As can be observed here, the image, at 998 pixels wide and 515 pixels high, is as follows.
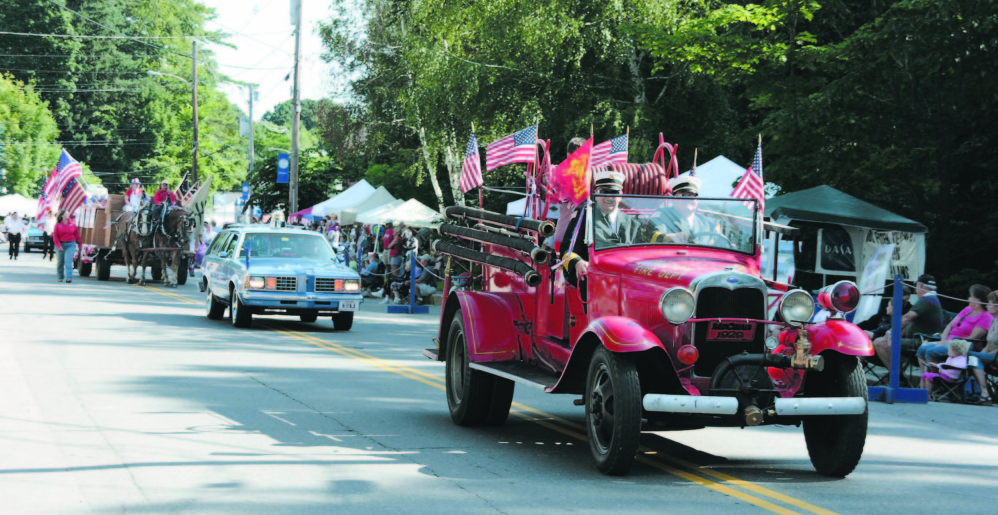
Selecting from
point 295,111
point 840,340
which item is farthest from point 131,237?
point 840,340

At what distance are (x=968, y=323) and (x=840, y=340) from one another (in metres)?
6.72

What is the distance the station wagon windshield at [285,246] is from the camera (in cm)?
1980

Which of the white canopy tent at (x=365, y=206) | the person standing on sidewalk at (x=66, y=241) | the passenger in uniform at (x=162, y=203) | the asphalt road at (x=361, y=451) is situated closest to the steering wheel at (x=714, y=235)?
the asphalt road at (x=361, y=451)

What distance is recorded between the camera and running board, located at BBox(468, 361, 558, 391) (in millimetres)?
8680

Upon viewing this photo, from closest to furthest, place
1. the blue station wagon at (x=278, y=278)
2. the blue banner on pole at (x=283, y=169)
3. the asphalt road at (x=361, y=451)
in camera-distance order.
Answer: the asphalt road at (x=361, y=451) < the blue station wagon at (x=278, y=278) < the blue banner on pole at (x=283, y=169)

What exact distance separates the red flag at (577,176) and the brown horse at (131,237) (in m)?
22.7

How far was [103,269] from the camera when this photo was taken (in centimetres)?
3275

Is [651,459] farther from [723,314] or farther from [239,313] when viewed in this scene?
[239,313]

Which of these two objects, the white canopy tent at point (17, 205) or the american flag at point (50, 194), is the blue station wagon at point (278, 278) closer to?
the american flag at point (50, 194)

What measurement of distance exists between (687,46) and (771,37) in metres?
2.01

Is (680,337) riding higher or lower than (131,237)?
lower

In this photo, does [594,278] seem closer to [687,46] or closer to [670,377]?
[670,377]

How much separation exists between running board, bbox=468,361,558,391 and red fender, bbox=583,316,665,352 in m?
0.91

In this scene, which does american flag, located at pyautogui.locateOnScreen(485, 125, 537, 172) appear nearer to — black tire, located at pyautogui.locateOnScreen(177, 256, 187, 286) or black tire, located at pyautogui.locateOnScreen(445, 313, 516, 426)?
black tire, located at pyautogui.locateOnScreen(445, 313, 516, 426)
